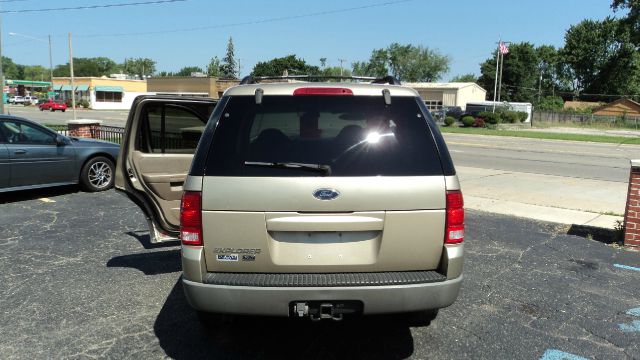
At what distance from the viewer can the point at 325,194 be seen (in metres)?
3.02

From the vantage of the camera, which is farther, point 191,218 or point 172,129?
point 172,129

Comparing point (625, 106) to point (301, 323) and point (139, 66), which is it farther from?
point (139, 66)

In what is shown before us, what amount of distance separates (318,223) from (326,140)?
22.1 inches

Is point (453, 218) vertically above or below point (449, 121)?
above

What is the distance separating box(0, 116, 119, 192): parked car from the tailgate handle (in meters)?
7.14

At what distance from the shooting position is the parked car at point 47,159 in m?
8.42

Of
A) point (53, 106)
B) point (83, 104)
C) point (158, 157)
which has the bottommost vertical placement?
point (158, 157)

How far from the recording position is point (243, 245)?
120 inches

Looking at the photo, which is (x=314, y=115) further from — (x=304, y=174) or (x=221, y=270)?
(x=221, y=270)

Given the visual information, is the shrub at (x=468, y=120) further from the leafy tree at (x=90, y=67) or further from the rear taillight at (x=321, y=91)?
the leafy tree at (x=90, y=67)

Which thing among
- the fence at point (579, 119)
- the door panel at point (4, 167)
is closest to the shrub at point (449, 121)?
the fence at point (579, 119)

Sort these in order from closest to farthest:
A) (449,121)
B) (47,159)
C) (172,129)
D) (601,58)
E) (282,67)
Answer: (172,129) → (47,159) → (449,121) → (601,58) → (282,67)

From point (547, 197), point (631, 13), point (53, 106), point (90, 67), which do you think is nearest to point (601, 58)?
point (631, 13)

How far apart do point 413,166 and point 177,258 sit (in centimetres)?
352
